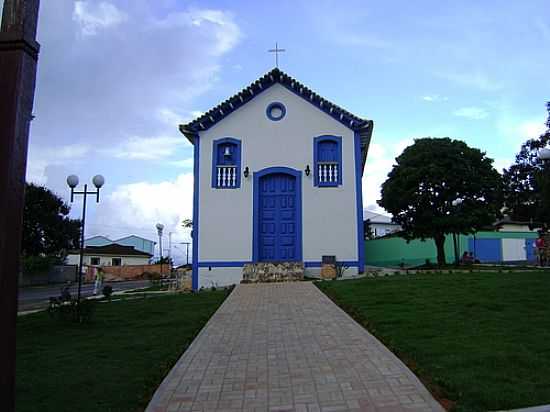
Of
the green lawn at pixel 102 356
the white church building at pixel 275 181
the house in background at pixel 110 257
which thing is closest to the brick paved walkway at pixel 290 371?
the green lawn at pixel 102 356

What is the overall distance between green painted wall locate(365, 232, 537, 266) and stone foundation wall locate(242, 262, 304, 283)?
18889mm

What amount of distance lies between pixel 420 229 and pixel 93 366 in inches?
883

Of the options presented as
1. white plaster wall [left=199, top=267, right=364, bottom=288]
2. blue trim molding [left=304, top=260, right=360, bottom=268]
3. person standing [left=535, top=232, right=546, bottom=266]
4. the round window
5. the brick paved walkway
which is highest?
the round window

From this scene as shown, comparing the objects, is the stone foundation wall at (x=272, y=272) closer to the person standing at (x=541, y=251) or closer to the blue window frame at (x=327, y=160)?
the blue window frame at (x=327, y=160)

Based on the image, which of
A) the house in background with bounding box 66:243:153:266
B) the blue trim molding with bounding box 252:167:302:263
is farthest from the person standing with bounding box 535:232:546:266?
the house in background with bounding box 66:243:153:266

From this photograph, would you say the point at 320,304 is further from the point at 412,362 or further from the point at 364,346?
the point at 412,362

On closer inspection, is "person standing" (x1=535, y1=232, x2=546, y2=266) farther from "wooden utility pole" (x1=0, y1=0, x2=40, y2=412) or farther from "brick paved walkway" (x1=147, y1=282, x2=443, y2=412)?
"wooden utility pole" (x1=0, y1=0, x2=40, y2=412)

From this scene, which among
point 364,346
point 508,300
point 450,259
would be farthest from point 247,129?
point 450,259

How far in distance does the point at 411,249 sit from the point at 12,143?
3420 cm

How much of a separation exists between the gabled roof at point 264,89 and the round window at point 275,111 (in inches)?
28.4

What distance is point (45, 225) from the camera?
137 feet

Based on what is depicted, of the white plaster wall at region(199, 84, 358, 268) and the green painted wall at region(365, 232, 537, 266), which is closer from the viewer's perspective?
the white plaster wall at region(199, 84, 358, 268)

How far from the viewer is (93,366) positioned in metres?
6.20

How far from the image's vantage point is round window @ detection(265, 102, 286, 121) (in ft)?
60.7
